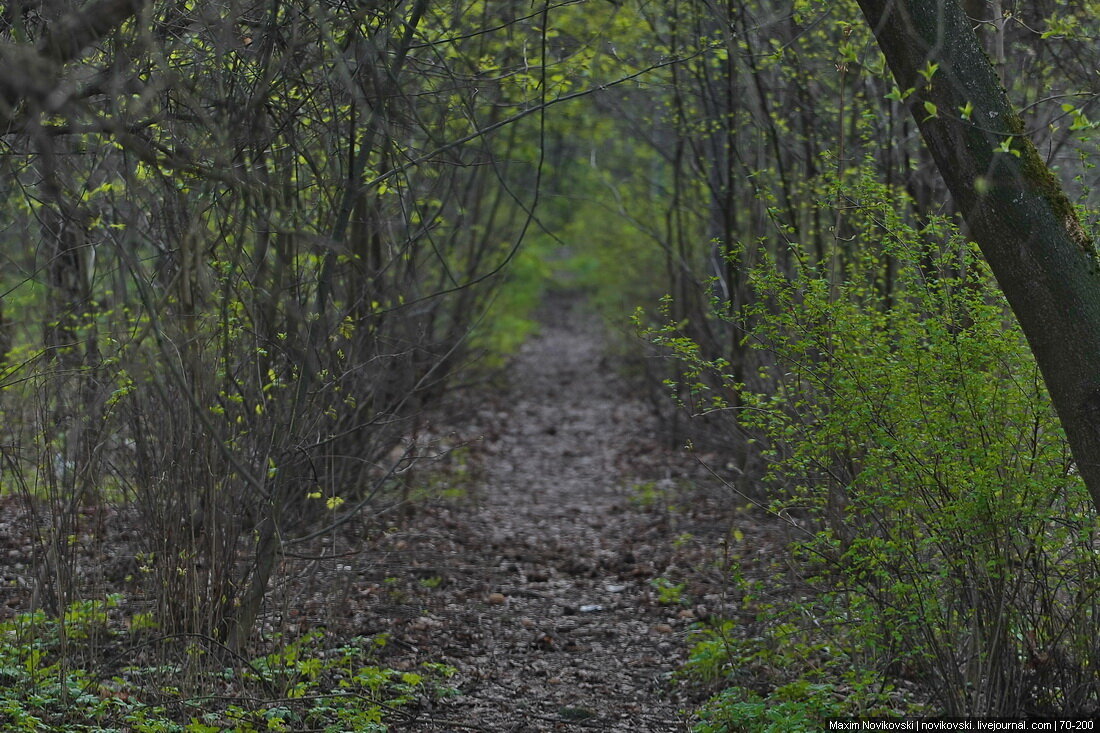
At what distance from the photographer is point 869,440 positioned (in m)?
3.90

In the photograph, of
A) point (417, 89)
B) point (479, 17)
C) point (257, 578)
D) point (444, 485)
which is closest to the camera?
point (257, 578)

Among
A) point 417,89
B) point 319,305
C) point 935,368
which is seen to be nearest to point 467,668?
point 319,305

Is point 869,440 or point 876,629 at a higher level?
point 869,440

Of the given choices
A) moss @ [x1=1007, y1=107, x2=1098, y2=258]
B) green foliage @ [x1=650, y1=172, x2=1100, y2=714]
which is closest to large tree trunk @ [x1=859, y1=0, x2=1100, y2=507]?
moss @ [x1=1007, y1=107, x2=1098, y2=258]

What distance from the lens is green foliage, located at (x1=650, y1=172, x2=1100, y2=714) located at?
355 centimetres

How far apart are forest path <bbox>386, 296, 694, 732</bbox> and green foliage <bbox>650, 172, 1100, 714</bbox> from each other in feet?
4.21

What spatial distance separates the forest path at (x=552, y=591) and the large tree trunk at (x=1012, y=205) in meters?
2.26

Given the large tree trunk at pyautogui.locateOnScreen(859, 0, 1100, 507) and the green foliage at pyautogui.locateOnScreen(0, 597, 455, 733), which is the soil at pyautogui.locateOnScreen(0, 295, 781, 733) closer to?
the green foliage at pyautogui.locateOnScreen(0, 597, 455, 733)

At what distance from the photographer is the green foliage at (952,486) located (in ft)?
11.6

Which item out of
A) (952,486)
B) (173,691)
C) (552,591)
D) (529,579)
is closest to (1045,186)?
(952,486)

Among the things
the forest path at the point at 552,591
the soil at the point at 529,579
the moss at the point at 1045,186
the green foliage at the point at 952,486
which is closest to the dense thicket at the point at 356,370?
the green foliage at the point at 952,486

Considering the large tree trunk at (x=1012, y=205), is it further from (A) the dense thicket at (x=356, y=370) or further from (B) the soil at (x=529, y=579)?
(B) the soil at (x=529, y=579)

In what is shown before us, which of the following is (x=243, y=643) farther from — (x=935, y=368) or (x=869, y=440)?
(x=935, y=368)

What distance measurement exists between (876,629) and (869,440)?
2.37 feet
